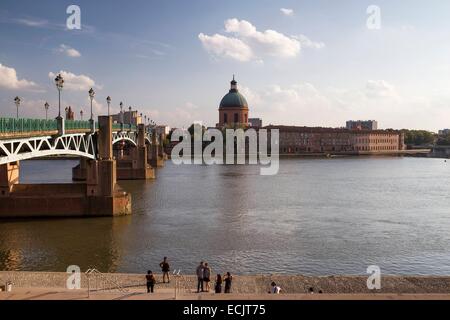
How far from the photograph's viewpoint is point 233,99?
588 feet

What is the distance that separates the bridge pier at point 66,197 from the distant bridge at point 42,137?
221 centimetres

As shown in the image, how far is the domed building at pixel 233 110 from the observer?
176875 mm

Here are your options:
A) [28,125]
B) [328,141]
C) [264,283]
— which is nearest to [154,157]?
[28,125]

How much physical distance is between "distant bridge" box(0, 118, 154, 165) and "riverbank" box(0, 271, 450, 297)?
11.6m

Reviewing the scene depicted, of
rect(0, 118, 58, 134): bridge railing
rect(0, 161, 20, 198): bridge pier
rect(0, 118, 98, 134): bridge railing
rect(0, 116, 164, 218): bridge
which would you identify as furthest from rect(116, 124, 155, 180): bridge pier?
rect(0, 118, 58, 134): bridge railing

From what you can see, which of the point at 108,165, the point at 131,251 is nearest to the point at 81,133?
the point at 108,165

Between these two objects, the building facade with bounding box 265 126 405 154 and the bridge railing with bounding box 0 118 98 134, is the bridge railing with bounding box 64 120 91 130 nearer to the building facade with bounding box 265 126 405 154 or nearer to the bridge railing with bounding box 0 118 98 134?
the bridge railing with bounding box 0 118 98 134

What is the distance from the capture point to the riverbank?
1850 cm

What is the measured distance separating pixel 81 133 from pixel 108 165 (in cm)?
362

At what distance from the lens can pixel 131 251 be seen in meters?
29.2

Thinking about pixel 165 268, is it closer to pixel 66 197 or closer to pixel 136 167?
pixel 66 197

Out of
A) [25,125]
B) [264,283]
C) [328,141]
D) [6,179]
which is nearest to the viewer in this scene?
[264,283]

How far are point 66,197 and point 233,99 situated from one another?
140797 mm
